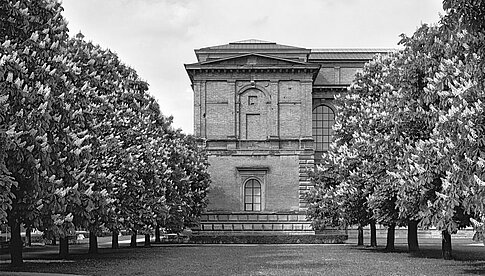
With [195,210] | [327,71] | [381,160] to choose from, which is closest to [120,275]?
[381,160]

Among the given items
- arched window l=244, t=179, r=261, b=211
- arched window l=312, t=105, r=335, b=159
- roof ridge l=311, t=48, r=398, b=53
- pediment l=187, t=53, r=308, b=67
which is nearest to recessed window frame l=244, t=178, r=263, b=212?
arched window l=244, t=179, r=261, b=211

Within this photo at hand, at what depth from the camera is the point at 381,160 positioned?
1336 inches

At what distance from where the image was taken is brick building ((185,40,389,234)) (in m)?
79.1

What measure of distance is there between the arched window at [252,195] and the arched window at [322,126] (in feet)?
34.4

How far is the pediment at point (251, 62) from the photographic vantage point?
7894 centimetres

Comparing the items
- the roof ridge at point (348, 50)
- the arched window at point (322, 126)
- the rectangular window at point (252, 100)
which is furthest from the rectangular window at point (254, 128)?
the roof ridge at point (348, 50)

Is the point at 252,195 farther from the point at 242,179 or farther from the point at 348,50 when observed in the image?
the point at 348,50

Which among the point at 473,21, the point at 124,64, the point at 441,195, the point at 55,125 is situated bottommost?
the point at 441,195

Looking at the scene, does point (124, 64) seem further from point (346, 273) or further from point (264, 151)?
point (264, 151)

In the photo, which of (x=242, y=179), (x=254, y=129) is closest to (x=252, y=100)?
(x=254, y=129)

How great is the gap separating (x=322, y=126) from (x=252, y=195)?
14.2 m

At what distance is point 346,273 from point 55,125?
37.8 feet

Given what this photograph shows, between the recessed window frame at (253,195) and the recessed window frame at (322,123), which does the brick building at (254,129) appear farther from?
the recessed window frame at (322,123)

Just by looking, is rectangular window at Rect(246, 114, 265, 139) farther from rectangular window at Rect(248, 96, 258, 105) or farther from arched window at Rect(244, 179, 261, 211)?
arched window at Rect(244, 179, 261, 211)
